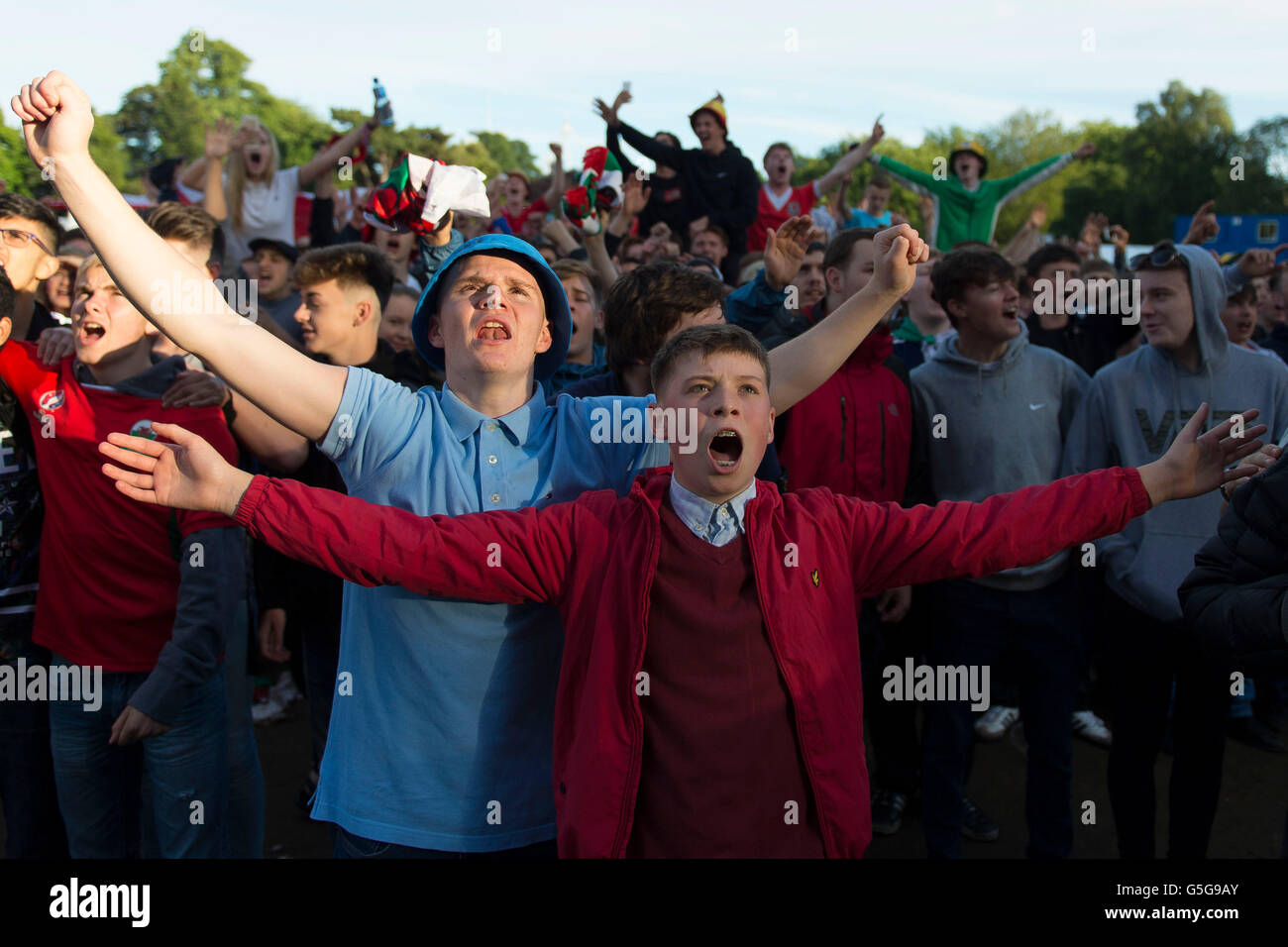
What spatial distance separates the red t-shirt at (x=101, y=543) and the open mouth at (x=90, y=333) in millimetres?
151

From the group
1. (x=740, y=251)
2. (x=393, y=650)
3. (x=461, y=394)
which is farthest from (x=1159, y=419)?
(x=740, y=251)

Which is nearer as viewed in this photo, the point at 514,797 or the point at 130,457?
the point at 130,457

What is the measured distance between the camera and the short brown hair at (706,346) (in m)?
2.29

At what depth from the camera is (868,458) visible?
4.04m

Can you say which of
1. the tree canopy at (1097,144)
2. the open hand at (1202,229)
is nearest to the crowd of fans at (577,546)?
the open hand at (1202,229)

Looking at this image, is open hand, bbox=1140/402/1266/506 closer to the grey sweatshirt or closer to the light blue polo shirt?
the light blue polo shirt

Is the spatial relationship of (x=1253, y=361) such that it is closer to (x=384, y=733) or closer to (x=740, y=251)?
(x=384, y=733)

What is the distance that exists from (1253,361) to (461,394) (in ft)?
10.1

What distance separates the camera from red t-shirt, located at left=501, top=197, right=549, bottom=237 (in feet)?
29.6

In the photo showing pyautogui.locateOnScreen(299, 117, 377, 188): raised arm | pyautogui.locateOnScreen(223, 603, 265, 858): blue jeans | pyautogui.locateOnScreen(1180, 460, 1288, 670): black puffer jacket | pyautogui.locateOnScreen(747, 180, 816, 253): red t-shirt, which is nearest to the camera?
pyautogui.locateOnScreen(1180, 460, 1288, 670): black puffer jacket

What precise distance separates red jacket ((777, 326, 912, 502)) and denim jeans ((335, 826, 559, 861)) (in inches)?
79.6

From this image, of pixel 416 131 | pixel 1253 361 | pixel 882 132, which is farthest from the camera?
pixel 416 131

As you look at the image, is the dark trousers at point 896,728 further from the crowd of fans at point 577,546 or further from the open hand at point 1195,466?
the open hand at point 1195,466

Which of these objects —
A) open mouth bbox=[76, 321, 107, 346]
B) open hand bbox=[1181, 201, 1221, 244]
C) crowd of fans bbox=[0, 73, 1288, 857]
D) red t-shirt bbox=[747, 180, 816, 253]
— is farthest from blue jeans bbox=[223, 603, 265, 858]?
red t-shirt bbox=[747, 180, 816, 253]
